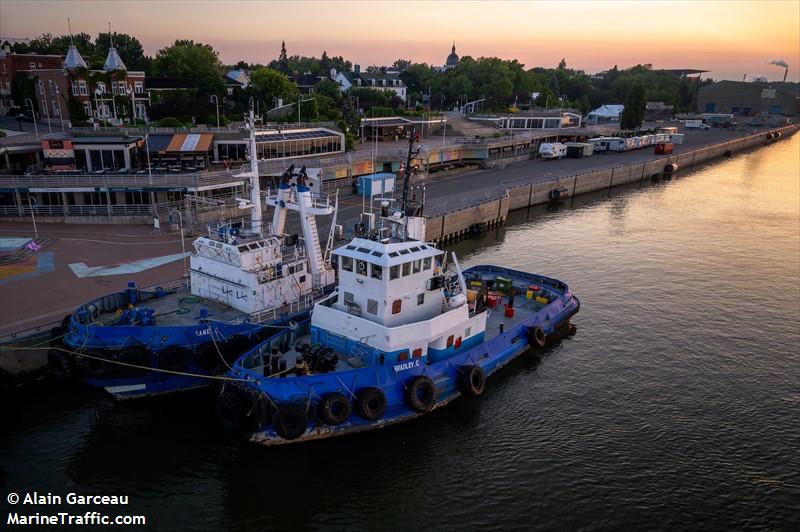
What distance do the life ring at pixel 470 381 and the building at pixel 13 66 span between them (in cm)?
7400

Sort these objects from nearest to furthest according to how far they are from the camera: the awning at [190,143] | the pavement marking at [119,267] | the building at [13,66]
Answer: the pavement marking at [119,267] < the awning at [190,143] < the building at [13,66]

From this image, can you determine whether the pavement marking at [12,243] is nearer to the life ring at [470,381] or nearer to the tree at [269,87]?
the life ring at [470,381]

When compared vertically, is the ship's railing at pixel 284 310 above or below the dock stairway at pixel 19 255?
below

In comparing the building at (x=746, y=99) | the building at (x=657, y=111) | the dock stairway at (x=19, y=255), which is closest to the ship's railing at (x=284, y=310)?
the dock stairway at (x=19, y=255)

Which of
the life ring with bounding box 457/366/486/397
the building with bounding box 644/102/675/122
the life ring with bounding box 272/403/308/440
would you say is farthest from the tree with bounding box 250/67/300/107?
the building with bounding box 644/102/675/122

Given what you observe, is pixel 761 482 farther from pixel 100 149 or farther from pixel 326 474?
pixel 100 149

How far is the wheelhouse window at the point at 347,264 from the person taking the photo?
70.0 ft

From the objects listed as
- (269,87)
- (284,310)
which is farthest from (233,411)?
(269,87)

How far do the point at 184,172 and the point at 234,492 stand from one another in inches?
1374

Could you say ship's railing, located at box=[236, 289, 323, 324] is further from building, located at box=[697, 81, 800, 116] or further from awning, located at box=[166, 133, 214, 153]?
building, located at box=[697, 81, 800, 116]

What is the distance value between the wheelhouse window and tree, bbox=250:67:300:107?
196 feet

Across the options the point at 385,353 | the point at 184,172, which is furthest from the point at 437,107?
the point at 385,353

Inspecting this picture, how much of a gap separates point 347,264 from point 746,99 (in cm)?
21925

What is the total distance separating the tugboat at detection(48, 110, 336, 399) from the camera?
67.6 feet
